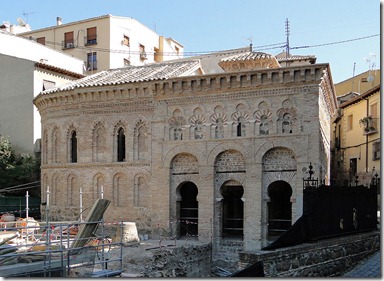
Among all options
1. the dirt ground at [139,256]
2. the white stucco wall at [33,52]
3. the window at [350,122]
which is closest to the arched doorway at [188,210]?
the dirt ground at [139,256]

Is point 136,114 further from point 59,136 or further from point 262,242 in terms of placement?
point 262,242

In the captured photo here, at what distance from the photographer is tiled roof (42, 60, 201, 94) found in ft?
70.6

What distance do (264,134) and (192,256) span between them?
5.17m

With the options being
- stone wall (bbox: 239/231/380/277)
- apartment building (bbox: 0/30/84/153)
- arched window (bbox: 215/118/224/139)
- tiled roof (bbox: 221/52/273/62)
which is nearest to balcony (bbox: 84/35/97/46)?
apartment building (bbox: 0/30/84/153)

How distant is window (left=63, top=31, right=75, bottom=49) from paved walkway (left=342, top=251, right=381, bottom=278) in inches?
1154

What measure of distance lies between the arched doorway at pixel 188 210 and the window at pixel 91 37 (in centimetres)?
1803

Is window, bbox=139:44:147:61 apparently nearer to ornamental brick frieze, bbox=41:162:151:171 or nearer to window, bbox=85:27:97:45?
window, bbox=85:27:97:45

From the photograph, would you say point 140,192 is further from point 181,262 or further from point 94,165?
point 181,262

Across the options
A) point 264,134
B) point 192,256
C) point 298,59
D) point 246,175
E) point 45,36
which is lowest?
point 192,256

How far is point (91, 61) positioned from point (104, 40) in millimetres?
2046

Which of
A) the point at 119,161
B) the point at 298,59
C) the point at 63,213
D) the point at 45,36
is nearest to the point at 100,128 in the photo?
the point at 119,161

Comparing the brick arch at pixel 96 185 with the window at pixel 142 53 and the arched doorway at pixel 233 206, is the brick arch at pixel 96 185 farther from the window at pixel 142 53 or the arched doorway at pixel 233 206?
the window at pixel 142 53

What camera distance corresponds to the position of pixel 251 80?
19078 millimetres

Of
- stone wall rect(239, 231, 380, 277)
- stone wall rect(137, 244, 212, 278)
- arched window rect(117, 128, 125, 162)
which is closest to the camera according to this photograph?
stone wall rect(239, 231, 380, 277)
